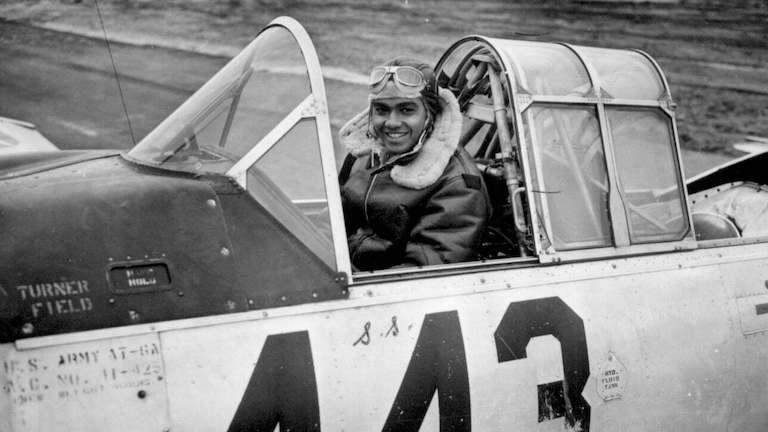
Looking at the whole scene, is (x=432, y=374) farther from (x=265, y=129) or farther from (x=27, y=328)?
(x=27, y=328)

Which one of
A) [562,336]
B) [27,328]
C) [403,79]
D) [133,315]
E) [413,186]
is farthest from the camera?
[403,79]

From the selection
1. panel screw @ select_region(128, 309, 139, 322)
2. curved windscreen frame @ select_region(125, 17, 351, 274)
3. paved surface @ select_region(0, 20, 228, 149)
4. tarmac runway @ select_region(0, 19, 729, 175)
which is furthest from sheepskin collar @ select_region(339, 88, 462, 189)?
paved surface @ select_region(0, 20, 228, 149)

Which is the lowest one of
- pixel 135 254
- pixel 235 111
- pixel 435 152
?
pixel 135 254

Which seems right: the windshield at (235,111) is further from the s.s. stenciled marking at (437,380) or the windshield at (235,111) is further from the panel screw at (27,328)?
the s.s. stenciled marking at (437,380)

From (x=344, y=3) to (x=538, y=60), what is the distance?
610cm

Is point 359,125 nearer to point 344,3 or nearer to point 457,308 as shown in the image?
point 457,308

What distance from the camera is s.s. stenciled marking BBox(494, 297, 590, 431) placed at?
2.87 metres

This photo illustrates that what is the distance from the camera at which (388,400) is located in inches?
103

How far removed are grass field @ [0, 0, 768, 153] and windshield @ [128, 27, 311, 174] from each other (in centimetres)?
549

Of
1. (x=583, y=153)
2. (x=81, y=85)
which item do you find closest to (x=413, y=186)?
(x=583, y=153)

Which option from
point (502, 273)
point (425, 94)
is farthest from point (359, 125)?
point (502, 273)

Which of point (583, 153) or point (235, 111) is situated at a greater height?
point (235, 111)

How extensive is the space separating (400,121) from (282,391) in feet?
5.04

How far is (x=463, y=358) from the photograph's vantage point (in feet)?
9.02
